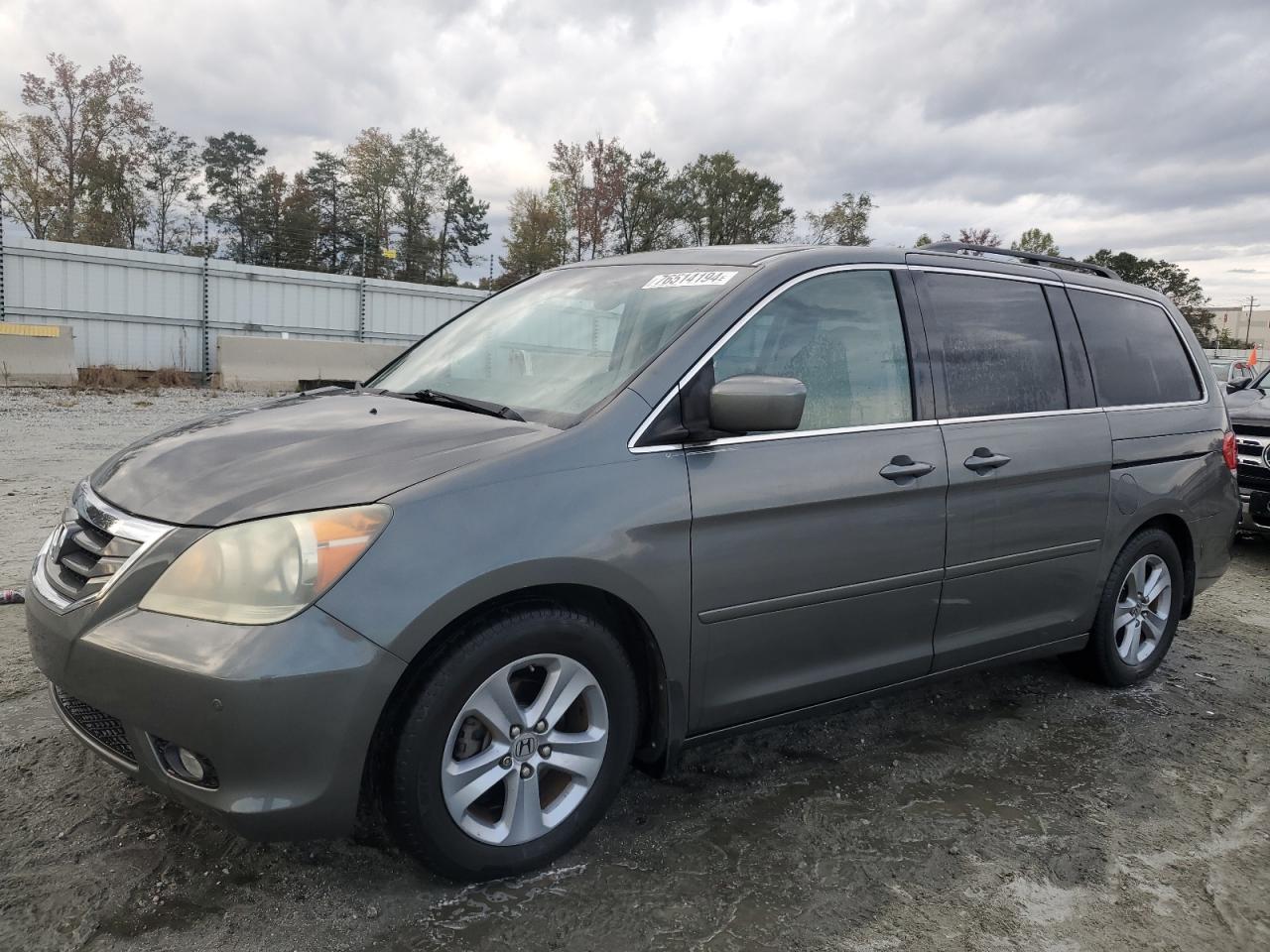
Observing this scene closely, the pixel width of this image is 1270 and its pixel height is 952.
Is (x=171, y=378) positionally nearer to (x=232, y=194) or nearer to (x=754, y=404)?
(x=754, y=404)

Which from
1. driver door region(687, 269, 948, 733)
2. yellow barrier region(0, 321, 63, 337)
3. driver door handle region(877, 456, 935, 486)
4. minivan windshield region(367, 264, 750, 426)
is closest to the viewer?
driver door region(687, 269, 948, 733)

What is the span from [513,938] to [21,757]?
189cm

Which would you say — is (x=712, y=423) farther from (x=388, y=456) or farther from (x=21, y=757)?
(x=21, y=757)

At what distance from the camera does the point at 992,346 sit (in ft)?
12.0

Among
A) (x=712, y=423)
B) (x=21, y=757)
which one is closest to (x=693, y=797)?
(x=712, y=423)

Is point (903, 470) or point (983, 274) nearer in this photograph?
point (903, 470)

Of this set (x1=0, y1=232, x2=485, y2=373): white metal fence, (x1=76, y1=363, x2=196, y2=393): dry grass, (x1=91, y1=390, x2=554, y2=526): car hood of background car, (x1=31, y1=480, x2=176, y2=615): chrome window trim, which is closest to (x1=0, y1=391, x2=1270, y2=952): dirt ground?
(x1=31, y1=480, x2=176, y2=615): chrome window trim

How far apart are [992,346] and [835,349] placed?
33.4 inches

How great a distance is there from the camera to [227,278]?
21.2 meters

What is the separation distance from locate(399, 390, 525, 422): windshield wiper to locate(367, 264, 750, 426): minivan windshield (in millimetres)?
27

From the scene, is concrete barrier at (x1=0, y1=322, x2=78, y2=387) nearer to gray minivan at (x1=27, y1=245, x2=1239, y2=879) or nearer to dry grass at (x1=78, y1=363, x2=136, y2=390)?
dry grass at (x1=78, y1=363, x2=136, y2=390)

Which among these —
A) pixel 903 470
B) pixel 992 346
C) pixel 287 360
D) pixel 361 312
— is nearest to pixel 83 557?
pixel 903 470

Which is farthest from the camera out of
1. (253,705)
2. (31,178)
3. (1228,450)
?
(31,178)

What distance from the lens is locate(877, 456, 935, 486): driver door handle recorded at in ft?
10.2
